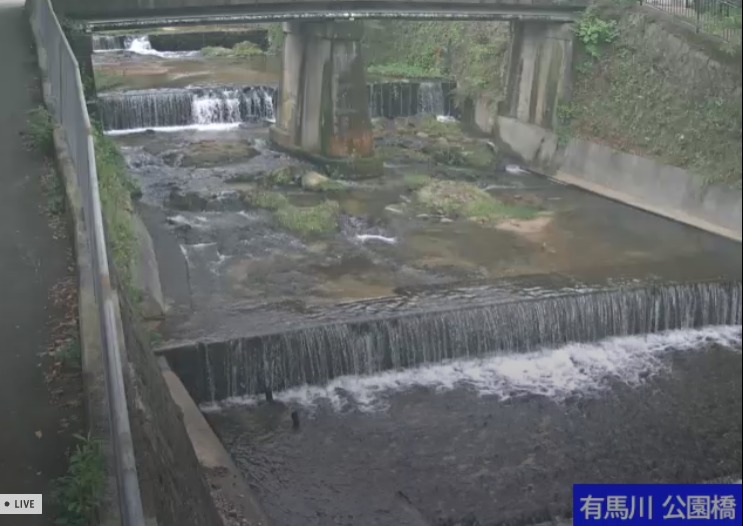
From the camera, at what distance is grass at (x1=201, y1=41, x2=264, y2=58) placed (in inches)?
1614

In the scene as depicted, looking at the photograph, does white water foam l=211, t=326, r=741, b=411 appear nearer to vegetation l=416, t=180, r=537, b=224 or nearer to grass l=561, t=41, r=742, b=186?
vegetation l=416, t=180, r=537, b=224

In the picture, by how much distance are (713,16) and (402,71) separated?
109 feet

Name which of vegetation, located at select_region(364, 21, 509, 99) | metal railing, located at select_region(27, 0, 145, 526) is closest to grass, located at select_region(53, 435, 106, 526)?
metal railing, located at select_region(27, 0, 145, 526)

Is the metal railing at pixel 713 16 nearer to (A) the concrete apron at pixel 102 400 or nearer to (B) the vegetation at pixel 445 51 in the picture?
(A) the concrete apron at pixel 102 400

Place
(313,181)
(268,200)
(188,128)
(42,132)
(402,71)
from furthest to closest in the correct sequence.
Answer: (402,71) → (188,128) → (313,181) → (268,200) → (42,132)

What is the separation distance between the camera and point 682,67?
10.5 ft

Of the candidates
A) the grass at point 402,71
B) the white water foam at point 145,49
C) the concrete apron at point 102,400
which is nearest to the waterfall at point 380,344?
the concrete apron at point 102,400

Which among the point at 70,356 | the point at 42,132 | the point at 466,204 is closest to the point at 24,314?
the point at 70,356

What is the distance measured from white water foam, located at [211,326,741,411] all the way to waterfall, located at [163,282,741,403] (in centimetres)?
18

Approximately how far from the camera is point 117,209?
50.4ft

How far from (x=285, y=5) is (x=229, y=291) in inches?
392

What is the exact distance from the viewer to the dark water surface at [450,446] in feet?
28.6

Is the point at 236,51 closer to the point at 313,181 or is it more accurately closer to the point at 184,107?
the point at 184,107

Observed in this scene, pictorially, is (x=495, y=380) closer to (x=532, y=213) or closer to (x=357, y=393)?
(x=357, y=393)
